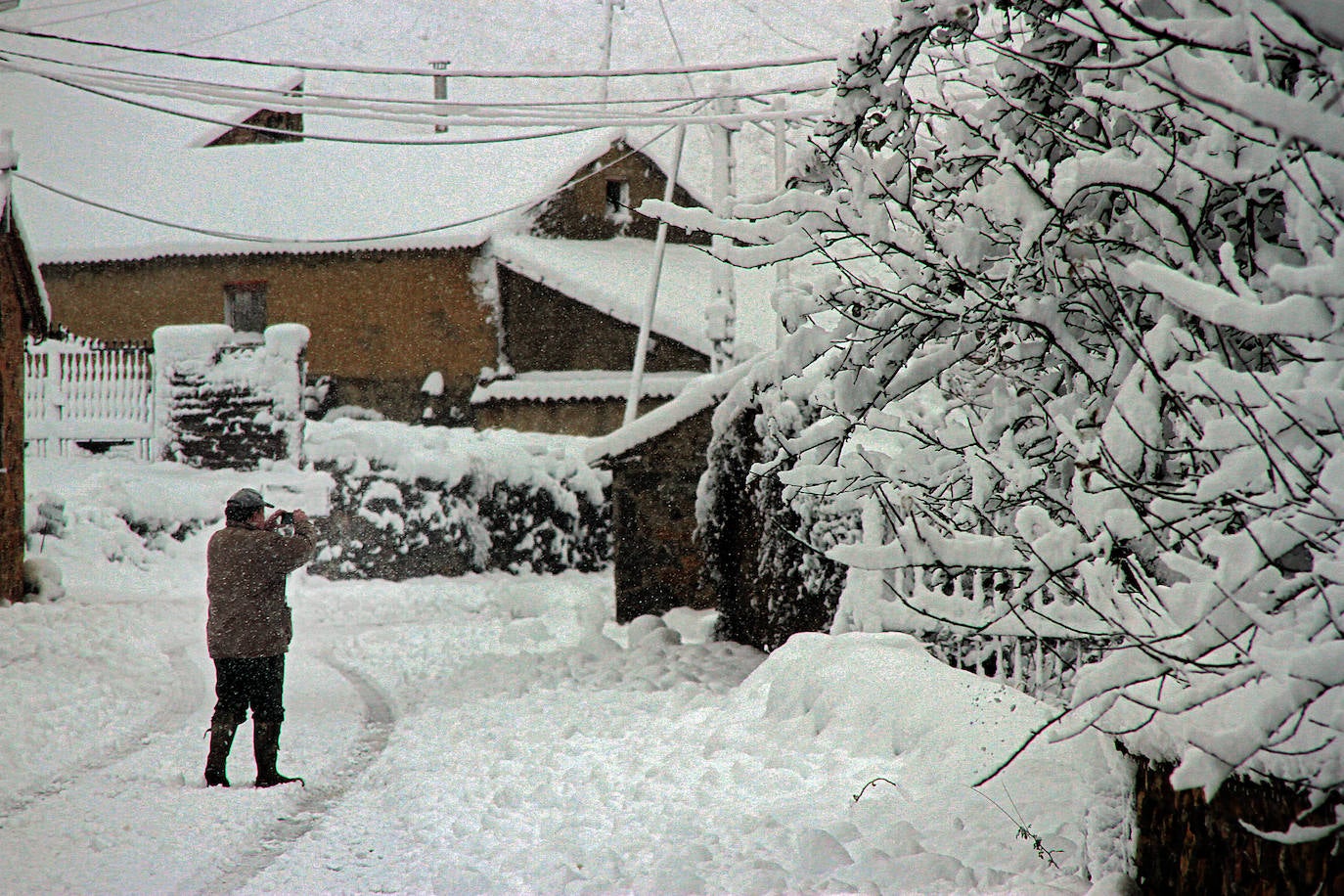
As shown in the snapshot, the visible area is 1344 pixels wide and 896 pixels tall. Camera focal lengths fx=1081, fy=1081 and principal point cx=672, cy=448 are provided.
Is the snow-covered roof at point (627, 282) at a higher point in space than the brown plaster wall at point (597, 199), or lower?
lower

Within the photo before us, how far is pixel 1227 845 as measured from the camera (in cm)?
284

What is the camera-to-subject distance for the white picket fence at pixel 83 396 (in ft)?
65.6

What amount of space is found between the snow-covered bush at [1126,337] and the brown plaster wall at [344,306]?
2175 centimetres

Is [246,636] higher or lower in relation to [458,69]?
lower

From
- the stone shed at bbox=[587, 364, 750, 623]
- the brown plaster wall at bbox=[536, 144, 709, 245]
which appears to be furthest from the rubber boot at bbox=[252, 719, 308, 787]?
the brown plaster wall at bbox=[536, 144, 709, 245]

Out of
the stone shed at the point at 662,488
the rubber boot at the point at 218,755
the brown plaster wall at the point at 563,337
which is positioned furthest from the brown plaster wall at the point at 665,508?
the brown plaster wall at the point at 563,337

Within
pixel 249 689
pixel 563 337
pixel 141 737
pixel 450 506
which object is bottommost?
pixel 450 506

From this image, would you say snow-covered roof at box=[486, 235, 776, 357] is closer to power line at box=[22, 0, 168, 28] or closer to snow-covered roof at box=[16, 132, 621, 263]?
snow-covered roof at box=[16, 132, 621, 263]

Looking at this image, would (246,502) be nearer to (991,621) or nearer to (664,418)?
(991,621)

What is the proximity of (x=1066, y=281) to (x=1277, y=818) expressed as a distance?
1.48 metres

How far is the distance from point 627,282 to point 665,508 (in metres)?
13.5

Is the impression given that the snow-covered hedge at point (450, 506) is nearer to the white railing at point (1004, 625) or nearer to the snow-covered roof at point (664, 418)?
the snow-covered roof at point (664, 418)

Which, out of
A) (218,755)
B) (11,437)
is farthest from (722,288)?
(11,437)

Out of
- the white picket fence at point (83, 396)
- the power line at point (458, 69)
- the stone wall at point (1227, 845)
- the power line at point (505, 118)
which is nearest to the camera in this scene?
the stone wall at point (1227, 845)
